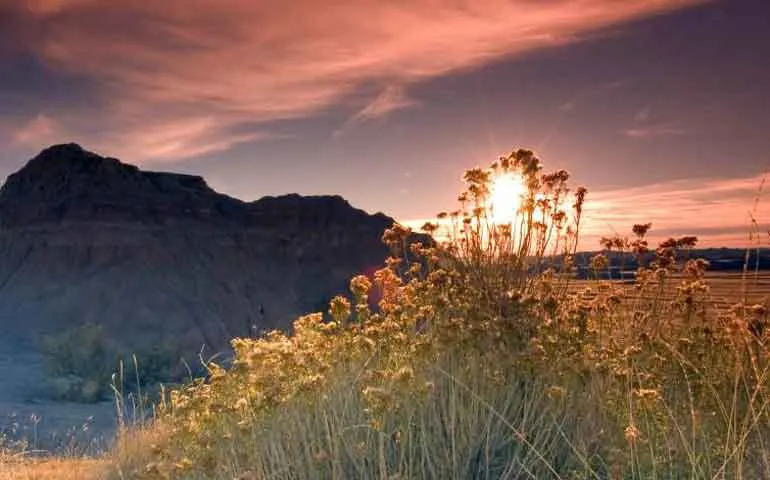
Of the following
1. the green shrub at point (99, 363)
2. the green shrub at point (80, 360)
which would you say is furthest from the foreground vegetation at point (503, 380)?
the green shrub at point (99, 363)

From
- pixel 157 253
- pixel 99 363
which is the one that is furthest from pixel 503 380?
pixel 157 253

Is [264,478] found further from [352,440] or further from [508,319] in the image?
[508,319]

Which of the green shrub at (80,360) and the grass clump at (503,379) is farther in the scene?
the green shrub at (80,360)

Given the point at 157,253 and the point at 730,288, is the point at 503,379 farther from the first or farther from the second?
the point at 157,253

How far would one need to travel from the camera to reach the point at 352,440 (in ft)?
16.0

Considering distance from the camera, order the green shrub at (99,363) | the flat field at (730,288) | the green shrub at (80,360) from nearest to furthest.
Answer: the flat field at (730,288), the green shrub at (80,360), the green shrub at (99,363)

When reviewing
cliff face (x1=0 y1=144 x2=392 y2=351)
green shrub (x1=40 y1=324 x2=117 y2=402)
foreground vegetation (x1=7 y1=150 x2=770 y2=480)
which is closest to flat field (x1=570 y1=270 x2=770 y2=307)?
foreground vegetation (x1=7 y1=150 x2=770 y2=480)

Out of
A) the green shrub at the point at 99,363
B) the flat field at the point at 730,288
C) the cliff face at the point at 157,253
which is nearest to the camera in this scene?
the flat field at the point at 730,288

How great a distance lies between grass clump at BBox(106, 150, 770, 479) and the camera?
482 cm

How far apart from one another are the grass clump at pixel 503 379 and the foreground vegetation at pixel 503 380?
2 cm

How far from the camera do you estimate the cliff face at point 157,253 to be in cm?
3378

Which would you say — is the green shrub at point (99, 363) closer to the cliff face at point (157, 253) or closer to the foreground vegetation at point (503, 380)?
the cliff face at point (157, 253)

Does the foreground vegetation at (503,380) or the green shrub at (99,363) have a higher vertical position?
the foreground vegetation at (503,380)

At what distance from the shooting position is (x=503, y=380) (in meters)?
5.33
